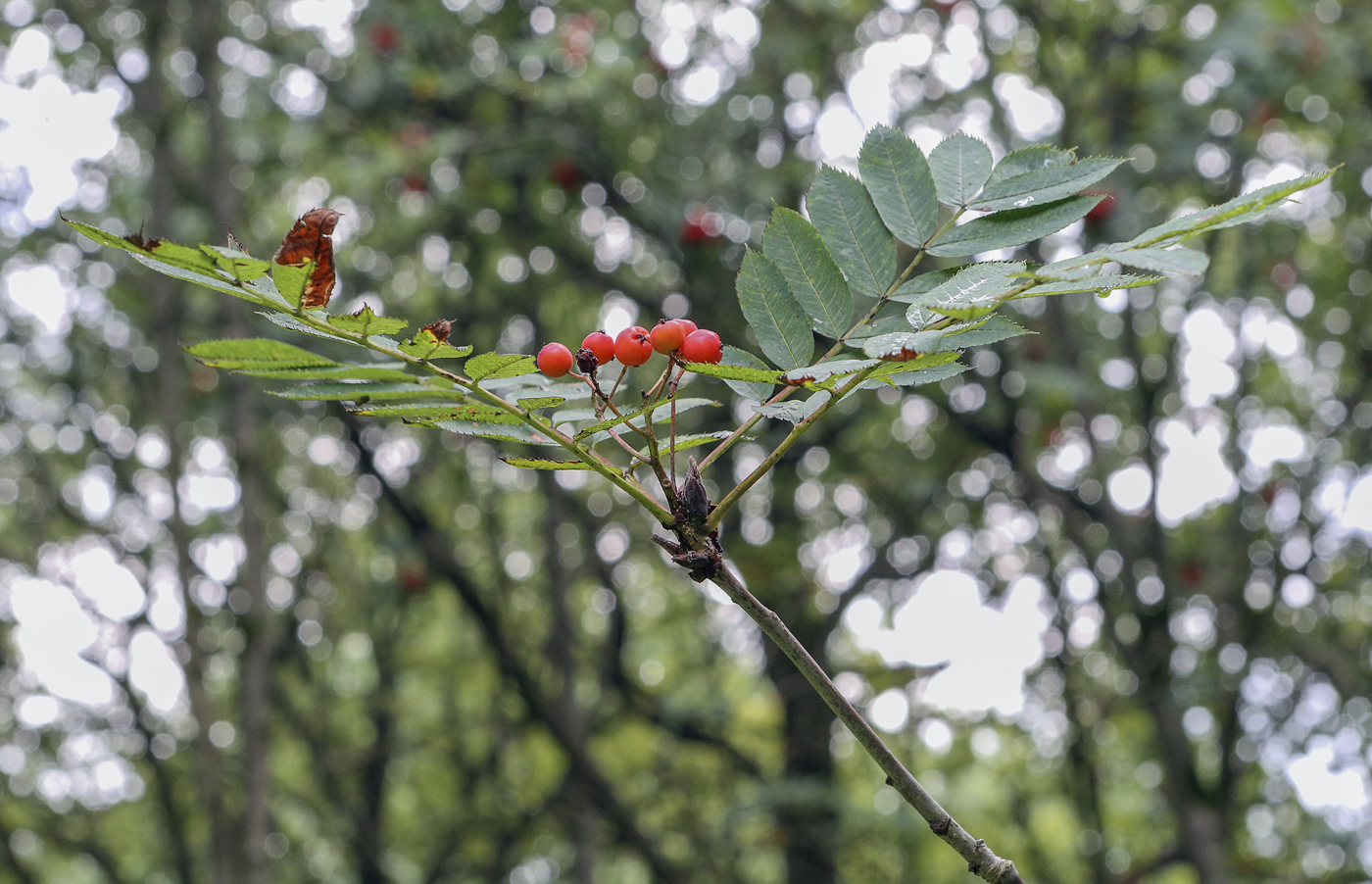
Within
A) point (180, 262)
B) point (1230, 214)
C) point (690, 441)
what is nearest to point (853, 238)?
point (690, 441)

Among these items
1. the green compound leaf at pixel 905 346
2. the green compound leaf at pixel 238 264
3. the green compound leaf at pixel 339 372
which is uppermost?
the green compound leaf at pixel 238 264

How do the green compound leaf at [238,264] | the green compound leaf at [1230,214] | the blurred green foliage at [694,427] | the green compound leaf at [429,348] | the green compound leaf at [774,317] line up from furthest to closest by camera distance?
the blurred green foliage at [694,427] < the green compound leaf at [774,317] < the green compound leaf at [429,348] < the green compound leaf at [238,264] < the green compound leaf at [1230,214]

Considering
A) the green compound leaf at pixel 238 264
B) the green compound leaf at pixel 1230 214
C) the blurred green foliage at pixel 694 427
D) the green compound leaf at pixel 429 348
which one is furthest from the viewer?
the blurred green foliage at pixel 694 427

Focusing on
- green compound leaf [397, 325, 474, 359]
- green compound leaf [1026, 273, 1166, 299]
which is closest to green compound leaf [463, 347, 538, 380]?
green compound leaf [397, 325, 474, 359]

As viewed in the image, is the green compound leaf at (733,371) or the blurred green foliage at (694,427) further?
the blurred green foliage at (694,427)

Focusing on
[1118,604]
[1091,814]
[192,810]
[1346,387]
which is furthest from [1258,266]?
[192,810]

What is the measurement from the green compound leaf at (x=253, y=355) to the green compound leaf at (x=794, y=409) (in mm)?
369

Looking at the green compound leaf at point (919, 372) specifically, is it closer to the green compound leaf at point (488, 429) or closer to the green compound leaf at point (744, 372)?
the green compound leaf at point (744, 372)

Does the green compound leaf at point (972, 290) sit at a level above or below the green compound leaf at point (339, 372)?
below

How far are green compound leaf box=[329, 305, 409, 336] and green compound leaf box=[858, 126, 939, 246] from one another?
0.48 meters

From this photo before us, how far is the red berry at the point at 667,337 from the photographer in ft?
3.18

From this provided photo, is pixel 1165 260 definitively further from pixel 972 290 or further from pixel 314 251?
pixel 314 251

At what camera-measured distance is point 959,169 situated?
1091 millimetres

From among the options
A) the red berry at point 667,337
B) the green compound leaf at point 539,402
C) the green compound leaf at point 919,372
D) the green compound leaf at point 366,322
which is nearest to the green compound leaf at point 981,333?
the green compound leaf at point 919,372
